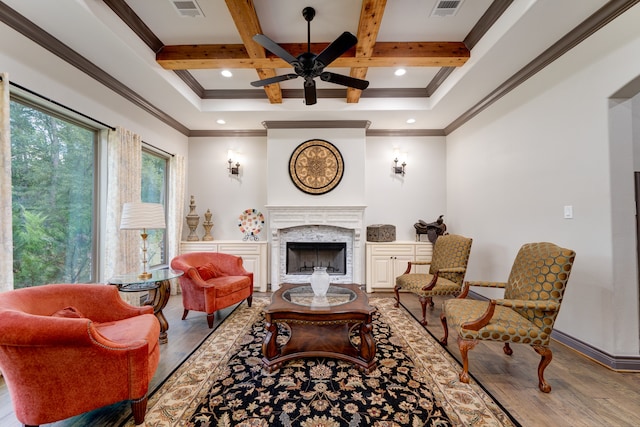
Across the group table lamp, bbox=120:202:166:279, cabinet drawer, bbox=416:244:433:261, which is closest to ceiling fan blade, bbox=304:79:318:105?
table lamp, bbox=120:202:166:279

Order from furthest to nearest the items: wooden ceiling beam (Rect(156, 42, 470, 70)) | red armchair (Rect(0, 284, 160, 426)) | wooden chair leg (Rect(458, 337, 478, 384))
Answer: wooden ceiling beam (Rect(156, 42, 470, 70)) < wooden chair leg (Rect(458, 337, 478, 384)) < red armchair (Rect(0, 284, 160, 426))

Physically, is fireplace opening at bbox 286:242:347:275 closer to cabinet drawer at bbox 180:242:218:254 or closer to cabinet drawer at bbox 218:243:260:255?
cabinet drawer at bbox 218:243:260:255

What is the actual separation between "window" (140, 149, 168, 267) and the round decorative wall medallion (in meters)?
2.19

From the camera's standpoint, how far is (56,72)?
2580 millimetres

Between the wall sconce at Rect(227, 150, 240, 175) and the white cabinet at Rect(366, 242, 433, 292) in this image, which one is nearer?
the white cabinet at Rect(366, 242, 433, 292)

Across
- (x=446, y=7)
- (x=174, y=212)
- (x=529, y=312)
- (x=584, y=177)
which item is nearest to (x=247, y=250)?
(x=174, y=212)

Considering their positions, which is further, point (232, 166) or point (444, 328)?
point (232, 166)

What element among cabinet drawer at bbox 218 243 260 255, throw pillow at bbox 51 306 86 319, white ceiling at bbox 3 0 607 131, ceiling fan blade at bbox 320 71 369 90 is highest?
white ceiling at bbox 3 0 607 131

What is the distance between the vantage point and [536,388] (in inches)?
79.6

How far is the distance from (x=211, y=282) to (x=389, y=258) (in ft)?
9.39

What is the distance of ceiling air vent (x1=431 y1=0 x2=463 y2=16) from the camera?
8.19ft

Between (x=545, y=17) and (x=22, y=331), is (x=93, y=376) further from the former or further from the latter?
(x=545, y=17)

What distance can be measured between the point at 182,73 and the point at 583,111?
449cm

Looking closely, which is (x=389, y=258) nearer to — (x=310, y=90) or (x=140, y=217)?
(x=310, y=90)
